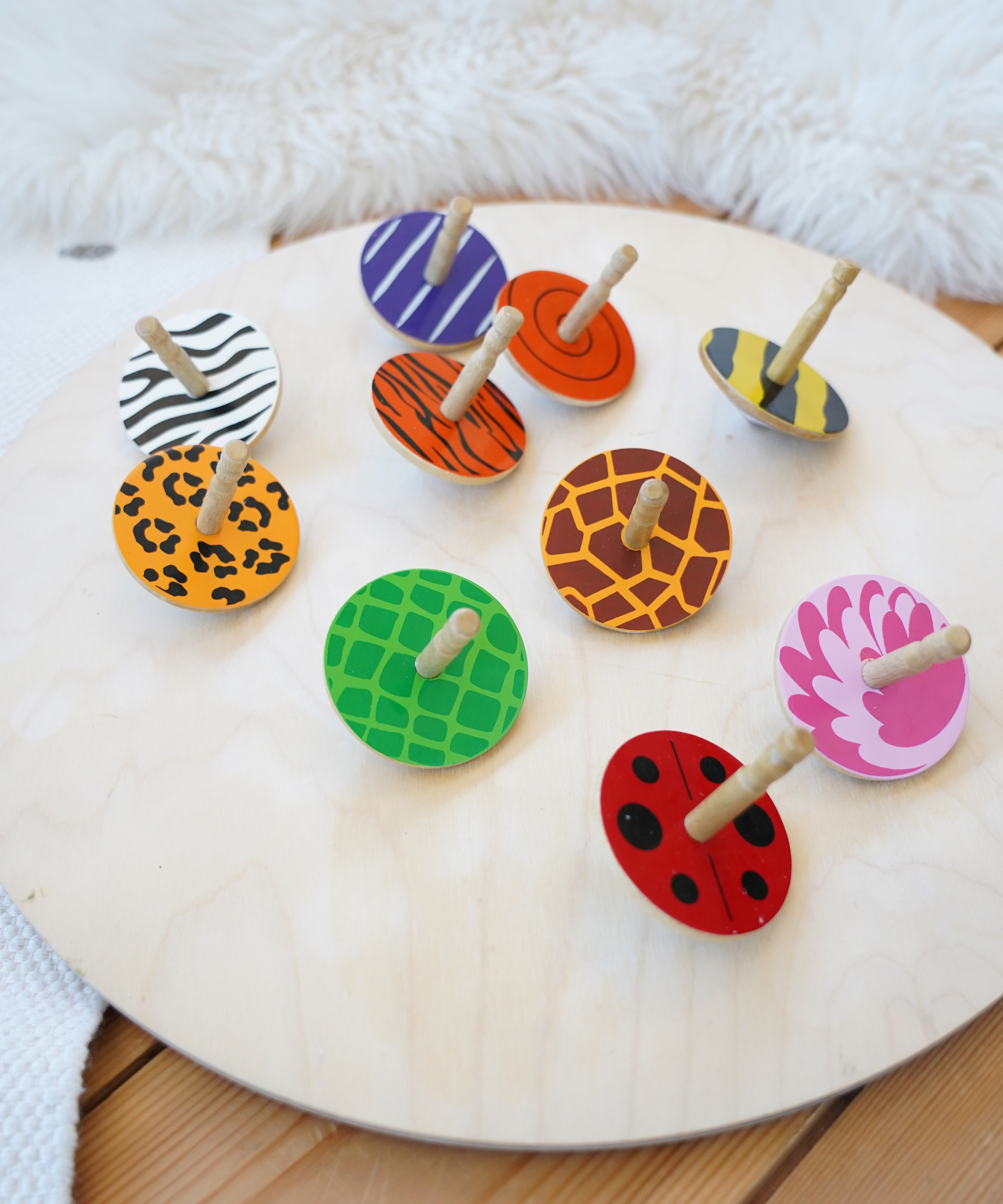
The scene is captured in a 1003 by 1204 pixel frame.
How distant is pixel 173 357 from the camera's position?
0.57m

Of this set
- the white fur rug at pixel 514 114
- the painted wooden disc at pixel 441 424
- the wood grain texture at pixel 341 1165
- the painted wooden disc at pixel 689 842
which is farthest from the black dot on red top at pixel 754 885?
the white fur rug at pixel 514 114

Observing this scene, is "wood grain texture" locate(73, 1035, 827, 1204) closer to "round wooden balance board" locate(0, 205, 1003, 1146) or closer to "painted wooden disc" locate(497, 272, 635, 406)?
"round wooden balance board" locate(0, 205, 1003, 1146)

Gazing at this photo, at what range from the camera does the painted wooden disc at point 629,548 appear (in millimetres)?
557

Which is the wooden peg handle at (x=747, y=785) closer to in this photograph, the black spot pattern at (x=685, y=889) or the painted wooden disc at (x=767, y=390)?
the black spot pattern at (x=685, y=889)

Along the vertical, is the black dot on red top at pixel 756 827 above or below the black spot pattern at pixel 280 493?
above

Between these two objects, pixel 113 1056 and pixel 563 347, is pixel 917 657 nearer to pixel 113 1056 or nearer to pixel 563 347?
pixel 563 347

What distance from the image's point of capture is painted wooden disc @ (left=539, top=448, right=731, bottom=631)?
557mm

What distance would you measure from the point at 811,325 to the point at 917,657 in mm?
228

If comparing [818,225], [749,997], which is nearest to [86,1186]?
[749,997]

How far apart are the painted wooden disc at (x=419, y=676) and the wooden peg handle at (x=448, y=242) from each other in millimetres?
241

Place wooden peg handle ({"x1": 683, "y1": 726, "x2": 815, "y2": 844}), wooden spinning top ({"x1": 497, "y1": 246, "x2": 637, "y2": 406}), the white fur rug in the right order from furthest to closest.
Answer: the white fur rug < wooden spinning top ({"x1": 497, "y1": 246, "x2": 637, "y2": 406}) < wooden peg handle ({"x1": 683, "y1": 726, "x2": 815, "y2": 844})

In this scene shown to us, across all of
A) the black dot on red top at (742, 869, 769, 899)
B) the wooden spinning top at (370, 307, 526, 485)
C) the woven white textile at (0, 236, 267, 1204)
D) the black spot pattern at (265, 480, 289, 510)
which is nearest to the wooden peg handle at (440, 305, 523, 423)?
the wooden spinning top at (370, 307, 526, 485)

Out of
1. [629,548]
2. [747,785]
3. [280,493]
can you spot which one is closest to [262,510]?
[280,493]

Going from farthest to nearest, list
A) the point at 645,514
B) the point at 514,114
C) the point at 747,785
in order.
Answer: the point at 514,114
the point at 645,514
the point at 747,785
